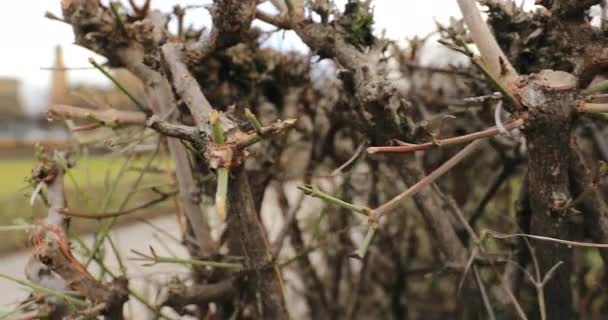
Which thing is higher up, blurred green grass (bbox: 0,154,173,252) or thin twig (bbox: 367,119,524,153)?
thin twig (bbox: 367,119,524,153)

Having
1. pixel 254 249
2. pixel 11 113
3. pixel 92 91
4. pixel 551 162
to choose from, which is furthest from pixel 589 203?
pixel 11 113

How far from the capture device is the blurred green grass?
24.6 inches

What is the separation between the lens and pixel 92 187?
98 centimetres

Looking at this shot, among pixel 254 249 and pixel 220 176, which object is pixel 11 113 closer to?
pixel 254 249

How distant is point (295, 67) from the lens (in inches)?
27.0

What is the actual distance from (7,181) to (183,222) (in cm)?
156

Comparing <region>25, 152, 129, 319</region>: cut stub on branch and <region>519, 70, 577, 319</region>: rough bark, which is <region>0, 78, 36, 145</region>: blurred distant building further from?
<region>519, 70, 577, 319</region>: rough bark

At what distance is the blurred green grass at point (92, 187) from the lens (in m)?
0.63

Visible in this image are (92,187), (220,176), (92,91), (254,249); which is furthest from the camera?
(92,187)

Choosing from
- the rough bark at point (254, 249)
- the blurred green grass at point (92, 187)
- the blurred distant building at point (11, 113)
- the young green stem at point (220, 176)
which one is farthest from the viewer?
the blurred distant building at point (11, 113)

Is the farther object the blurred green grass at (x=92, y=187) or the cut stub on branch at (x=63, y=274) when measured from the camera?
the blurred green grass at (x=92, y=187)

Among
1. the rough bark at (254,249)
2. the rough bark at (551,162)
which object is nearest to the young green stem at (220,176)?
the rough bark at (254,249)

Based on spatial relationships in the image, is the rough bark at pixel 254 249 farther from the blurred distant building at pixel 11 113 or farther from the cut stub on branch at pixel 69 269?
the blurred distant building at pixel 11 113

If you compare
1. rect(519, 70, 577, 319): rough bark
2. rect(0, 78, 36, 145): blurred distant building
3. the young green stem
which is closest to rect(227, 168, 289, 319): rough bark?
the young green stem
